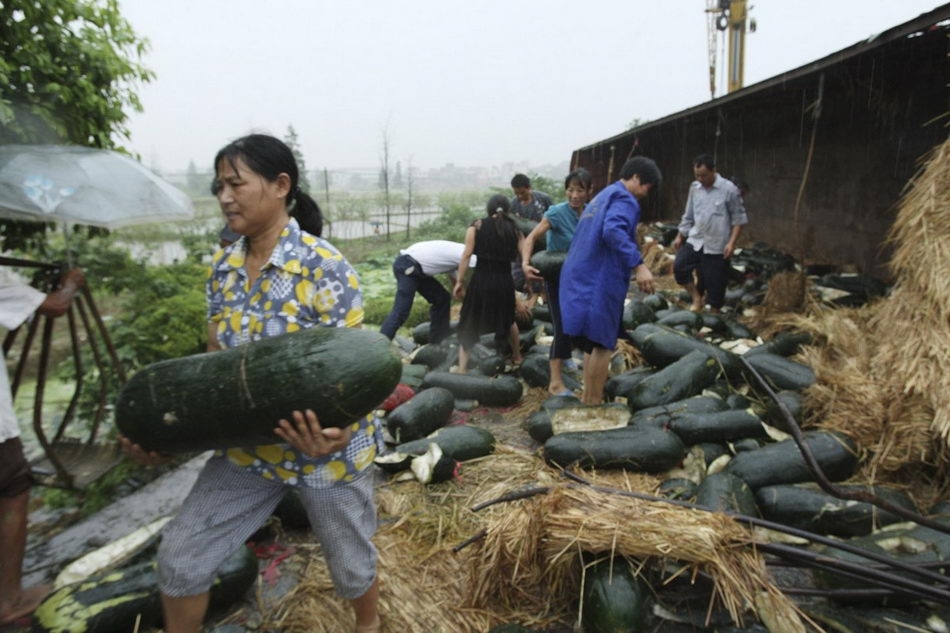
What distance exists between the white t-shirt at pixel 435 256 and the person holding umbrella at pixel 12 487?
144 inches

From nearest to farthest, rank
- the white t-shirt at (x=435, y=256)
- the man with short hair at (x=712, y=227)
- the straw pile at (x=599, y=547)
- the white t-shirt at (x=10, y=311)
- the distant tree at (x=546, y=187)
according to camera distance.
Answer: the straw pile at (x=599, y=547)
the white t-shirt at (x=10, y=311)
the white t-shirt at (x=435, y=256)
the man with short hair at (x=712, y=227)
the distant tree at (x=546, y=187)

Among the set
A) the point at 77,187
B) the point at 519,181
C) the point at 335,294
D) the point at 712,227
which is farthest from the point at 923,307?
the point at 77,187

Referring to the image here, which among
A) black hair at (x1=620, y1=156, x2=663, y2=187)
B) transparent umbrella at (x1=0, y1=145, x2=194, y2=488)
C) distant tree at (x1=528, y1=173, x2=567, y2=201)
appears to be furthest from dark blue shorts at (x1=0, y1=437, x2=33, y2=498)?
distant tree at (x1=528, y1=173, x2=567, y2=201)

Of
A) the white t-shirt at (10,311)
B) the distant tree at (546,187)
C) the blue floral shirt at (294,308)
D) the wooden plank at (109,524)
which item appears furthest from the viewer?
the distant tree at (546,187)

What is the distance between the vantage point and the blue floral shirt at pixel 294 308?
6.75 feet

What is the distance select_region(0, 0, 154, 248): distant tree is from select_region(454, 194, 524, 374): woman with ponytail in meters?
3.18

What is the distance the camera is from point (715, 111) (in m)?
10.4

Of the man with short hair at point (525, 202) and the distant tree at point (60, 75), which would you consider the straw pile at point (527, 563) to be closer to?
the distant tree at point (60, 75)

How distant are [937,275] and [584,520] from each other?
131 inches

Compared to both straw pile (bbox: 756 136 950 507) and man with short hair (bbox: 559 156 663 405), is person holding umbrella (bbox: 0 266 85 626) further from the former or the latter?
straw pile (bbox: 756 136 950 507)

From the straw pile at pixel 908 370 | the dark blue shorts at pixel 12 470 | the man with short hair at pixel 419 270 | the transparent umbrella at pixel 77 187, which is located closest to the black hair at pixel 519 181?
the man with short hair at pixel 419 270

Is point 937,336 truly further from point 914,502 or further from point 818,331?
point 818,331

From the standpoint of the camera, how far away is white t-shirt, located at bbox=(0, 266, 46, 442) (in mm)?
2613

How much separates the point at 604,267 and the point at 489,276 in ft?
5.70
